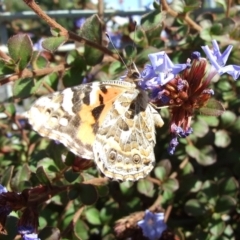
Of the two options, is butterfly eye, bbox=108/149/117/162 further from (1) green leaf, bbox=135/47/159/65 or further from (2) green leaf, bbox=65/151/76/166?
(1) green leaf, bbox=135/47/159/65

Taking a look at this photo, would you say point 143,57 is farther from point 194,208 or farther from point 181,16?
point 194,208

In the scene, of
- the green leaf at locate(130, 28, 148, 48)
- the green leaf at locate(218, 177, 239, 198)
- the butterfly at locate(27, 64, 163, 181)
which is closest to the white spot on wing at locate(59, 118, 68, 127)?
the butterfly at locate(27, 64, 163, 181)

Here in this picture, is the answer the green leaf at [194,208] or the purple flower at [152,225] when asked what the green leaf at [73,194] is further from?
the green leaf at [194,208]

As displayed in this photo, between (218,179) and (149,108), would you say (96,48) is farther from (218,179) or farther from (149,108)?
(218,179)

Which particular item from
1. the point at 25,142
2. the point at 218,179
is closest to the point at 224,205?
the point at 218,179

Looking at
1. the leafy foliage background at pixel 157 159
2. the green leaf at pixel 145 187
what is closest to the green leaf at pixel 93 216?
the leafy foliage background at pixel 157 159
